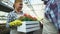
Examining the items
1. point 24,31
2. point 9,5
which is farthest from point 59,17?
point 9,5

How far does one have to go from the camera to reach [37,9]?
17.1 feet

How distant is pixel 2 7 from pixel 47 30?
170 inches

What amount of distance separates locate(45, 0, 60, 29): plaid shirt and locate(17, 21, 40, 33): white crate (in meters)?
0.80

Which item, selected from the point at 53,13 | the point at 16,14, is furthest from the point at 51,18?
the point at 16,14

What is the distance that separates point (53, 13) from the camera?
2.28 meters

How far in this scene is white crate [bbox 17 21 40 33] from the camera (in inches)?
125

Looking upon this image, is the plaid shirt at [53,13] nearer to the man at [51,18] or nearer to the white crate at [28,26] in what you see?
the man at [51,18]

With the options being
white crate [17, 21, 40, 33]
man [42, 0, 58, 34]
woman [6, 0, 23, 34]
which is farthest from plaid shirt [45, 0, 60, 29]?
woman [6, 0, 23, 34]

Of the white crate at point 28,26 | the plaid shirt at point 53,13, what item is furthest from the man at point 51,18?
the white crate at point 28,26

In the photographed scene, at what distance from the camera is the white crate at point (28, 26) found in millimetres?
3170

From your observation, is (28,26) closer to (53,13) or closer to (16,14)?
(16,14)

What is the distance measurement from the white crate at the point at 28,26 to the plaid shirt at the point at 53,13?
80 centimetres

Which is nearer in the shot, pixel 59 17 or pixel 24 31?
pixel 59 17

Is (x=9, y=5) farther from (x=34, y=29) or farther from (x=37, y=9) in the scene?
(x=34, y=29)
